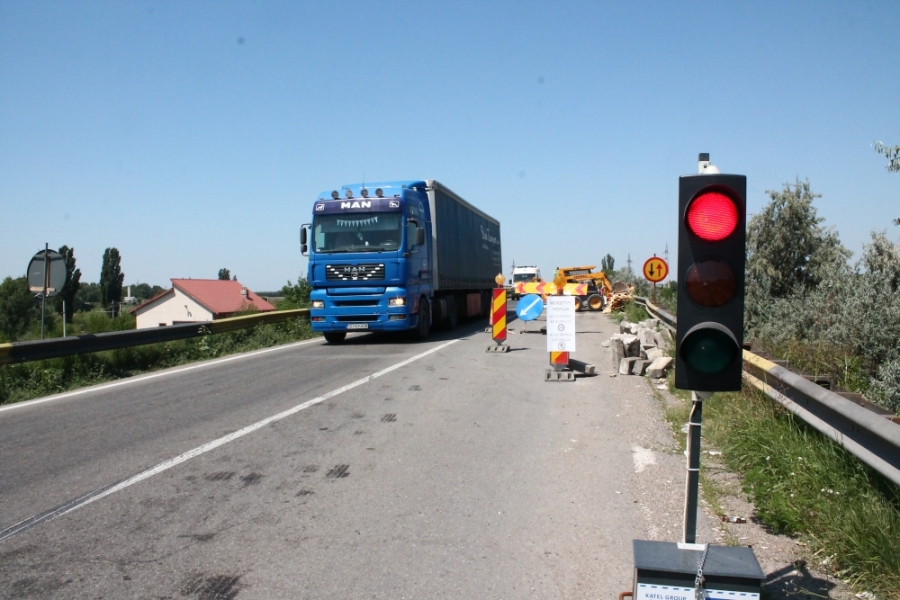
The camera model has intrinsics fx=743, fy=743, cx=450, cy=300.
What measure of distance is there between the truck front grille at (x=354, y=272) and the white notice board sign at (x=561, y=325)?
6.28 meters

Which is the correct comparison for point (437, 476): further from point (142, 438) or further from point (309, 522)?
point (142, 438)

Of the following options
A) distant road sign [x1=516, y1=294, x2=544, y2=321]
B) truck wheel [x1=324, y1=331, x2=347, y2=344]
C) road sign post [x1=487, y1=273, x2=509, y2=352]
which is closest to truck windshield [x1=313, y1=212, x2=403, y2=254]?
truck wheel [x1=324, y1=331, x2=347, y2=344]

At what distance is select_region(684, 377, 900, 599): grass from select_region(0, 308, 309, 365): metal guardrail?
10181 millimetres

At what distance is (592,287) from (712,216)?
33857 mm

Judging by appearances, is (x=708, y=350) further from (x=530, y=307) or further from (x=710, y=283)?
(x=530, y=307)

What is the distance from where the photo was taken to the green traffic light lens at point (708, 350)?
10.7 ft

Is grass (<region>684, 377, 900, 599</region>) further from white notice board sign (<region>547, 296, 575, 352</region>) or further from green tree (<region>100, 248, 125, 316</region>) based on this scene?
green tree (<region>100, 248, 125, 316</region>)

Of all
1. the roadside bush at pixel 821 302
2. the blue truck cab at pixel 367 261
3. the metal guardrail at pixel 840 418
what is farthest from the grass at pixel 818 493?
the blue truck cab at pixel 367 261

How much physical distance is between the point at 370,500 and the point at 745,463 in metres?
3.02

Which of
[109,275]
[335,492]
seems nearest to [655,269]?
[335,492]

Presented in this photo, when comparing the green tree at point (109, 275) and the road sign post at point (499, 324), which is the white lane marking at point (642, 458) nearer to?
the road sign post at point (499, 324)

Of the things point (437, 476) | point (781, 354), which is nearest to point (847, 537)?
point (437, 476)

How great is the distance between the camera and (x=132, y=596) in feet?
13.2

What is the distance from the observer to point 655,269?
68.3 feet
